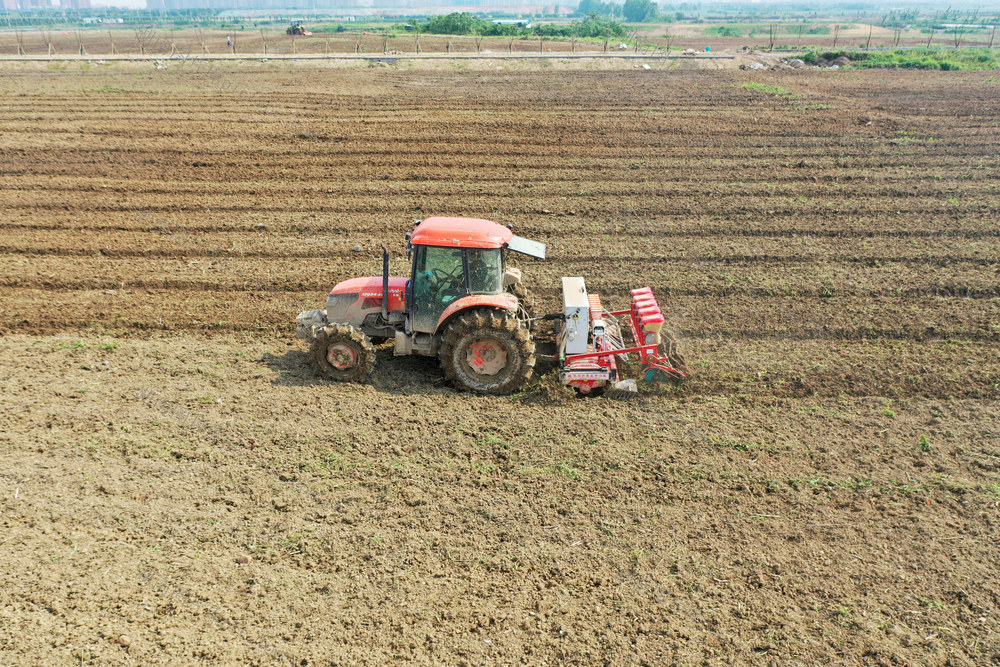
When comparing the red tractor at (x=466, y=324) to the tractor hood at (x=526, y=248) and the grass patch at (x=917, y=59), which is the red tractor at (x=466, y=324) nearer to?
the tractor hood at (x=526, y=248)

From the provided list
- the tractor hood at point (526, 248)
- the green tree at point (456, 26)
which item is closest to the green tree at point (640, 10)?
the green tree at point (456, 26)

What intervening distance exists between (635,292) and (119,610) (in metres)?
6.94

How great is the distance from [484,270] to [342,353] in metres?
2.04

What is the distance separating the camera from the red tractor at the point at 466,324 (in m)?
8.12

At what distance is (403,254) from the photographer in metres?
13.1

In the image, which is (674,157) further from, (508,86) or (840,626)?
(840,626)

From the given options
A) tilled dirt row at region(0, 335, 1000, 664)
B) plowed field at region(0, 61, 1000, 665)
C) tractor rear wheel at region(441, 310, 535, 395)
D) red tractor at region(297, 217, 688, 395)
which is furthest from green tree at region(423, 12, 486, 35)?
tractor rear wheel at region(441, 310, 535, 395)

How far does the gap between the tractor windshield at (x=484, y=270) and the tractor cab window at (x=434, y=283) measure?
0.12 m

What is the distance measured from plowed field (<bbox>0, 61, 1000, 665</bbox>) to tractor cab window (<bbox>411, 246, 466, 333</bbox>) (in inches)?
36.5

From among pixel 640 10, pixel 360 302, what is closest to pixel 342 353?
pixel 360 302

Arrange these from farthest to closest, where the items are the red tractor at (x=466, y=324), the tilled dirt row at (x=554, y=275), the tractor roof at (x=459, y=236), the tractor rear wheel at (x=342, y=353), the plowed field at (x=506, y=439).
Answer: the tilled dirt row at (x=554, y=275) < the tractor rear wheel at (x=342, y=353) < the red tractor at (x=466, y=324) < the tractor roof at (x=459, y=236) < the plowed field at (x=506, y=439)

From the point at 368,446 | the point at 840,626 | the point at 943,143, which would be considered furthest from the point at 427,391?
the point at 943,143

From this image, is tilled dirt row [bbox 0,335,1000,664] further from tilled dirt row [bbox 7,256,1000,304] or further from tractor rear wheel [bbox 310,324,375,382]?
tilled dirt row [bbox 7,256,1000,304]

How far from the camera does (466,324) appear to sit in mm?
8039
